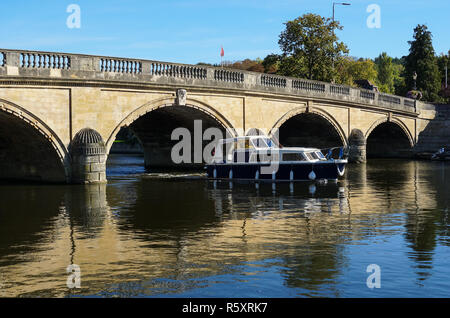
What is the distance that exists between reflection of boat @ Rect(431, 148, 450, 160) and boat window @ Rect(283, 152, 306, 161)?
22.3 meters

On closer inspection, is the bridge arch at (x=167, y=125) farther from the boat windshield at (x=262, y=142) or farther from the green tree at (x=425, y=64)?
the green tree at (x=425, y=64)

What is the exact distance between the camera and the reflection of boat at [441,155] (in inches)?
1804

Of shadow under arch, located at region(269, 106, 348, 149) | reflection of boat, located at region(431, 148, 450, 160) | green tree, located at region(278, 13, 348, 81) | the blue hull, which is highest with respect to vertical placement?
green tree, located at region(278, 13, 348, 81)

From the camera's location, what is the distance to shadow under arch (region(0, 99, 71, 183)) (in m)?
24.3

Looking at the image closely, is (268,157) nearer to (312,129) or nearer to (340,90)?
(340,90)

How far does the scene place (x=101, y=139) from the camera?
25.8m

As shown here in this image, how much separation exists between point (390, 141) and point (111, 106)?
102 ft

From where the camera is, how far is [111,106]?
2681cm

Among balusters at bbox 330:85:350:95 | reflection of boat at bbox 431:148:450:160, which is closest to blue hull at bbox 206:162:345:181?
balusters at bbox 330:85:350:95

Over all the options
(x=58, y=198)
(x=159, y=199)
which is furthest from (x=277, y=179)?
(x=58, y=198)

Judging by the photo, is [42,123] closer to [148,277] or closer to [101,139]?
[101,139]

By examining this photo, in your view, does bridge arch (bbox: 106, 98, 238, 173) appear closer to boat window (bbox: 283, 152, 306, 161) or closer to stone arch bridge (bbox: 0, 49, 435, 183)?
stone arch bridge (bbox: 0, 49, 435, 183)

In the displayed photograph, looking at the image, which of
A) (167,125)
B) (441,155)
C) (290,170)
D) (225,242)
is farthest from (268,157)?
(441,155)

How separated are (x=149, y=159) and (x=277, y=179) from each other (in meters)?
14.9
